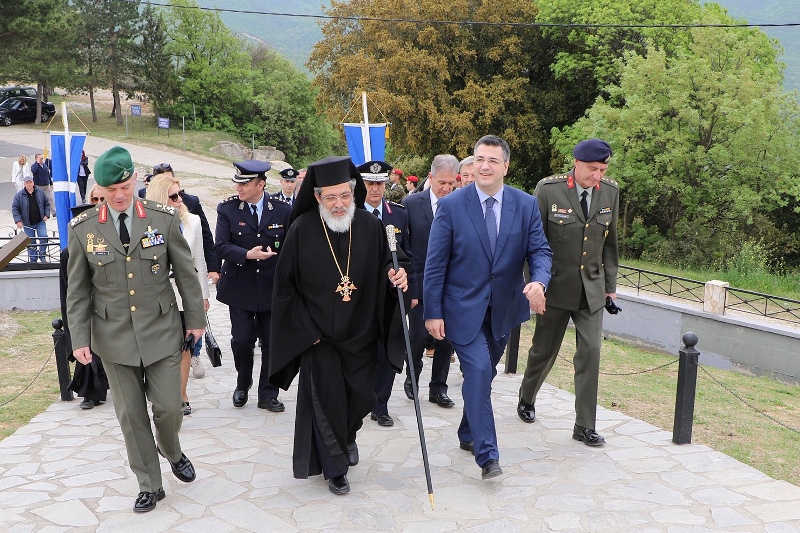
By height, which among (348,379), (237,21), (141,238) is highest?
(237,21)

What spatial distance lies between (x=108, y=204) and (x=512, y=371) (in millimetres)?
4887

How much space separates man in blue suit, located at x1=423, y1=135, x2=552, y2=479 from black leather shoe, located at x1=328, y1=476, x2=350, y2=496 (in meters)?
0.89

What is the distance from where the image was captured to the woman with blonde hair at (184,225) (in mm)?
6605

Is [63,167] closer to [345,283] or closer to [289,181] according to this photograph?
[289,181]

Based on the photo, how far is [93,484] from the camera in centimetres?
548

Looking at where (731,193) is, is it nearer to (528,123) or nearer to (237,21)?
(528,123)

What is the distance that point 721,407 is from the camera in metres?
8.16

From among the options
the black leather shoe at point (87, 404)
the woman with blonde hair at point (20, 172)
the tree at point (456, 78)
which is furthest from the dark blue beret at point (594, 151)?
the tree at point (456, 78)

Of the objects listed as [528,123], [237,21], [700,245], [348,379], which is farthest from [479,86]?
[237,21]

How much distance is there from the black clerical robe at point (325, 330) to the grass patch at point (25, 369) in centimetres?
303

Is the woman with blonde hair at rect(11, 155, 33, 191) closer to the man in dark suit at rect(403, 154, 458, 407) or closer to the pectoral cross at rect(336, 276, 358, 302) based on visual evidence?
the man in dark suit at rect(403, 154, 458, 407)

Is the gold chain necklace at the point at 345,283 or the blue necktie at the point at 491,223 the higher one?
the blue necktie at the point at 491,223

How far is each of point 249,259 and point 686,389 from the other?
373cm

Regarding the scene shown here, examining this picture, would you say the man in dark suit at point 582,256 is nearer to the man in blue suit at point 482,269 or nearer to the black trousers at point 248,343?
the man in blue suit at point 482,269
